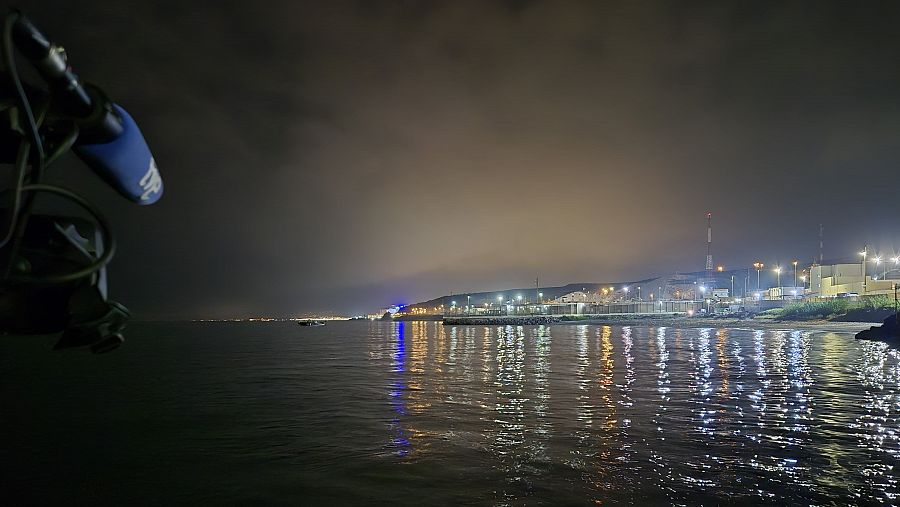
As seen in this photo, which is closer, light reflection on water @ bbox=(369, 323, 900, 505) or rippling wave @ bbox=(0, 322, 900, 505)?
light reflection on water @ bbox=(369, 323, 900, 505)

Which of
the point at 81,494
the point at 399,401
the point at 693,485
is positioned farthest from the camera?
the point at 399,401

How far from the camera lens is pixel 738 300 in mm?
169375

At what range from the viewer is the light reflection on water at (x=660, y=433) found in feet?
34.4

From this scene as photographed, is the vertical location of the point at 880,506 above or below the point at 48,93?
below

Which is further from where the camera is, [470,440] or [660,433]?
[660,433]

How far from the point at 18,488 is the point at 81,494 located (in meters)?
1.70

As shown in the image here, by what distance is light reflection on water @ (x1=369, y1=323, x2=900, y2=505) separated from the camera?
1049 cm

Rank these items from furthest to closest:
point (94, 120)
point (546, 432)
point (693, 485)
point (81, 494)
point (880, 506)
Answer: point (546, 432) → point (81, 494) → point (693, 485) → point (880, 506) → point (94, 120)

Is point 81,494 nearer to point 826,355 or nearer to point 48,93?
point 48,93

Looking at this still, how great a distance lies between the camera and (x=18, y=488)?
1169cm

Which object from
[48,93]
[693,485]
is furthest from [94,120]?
[693,485]

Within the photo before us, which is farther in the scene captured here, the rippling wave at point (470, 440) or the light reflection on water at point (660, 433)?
the rippling wave at point (470, 440)

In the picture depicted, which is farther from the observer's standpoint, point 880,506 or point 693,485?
point 693,485

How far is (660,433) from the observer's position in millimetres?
15039
